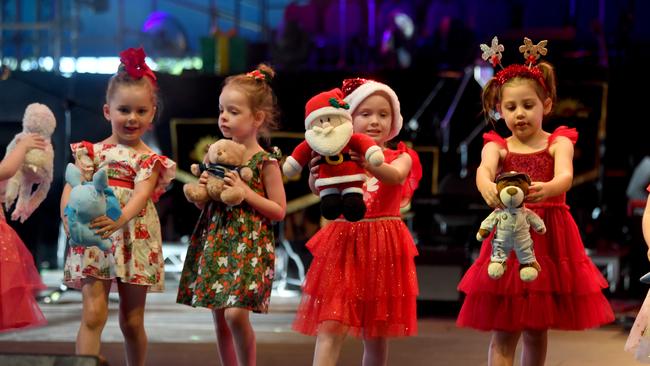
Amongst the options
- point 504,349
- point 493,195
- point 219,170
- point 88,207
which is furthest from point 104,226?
point 504,349

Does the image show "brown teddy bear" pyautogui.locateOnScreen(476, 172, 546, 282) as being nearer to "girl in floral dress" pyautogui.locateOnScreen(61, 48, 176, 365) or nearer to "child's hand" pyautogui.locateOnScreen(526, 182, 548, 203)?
"child's hand" pyautogui.locateOnScreen(526, 182, 548, 203)

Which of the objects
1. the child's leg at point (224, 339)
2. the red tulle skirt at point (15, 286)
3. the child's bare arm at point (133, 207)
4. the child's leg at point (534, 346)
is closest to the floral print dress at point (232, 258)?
the child's leg at point (224, 339)

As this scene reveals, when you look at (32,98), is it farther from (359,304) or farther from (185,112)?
(359,304)

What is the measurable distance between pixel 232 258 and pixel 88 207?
57 centimetres

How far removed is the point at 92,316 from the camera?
13.0ft

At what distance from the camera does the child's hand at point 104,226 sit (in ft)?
12.6

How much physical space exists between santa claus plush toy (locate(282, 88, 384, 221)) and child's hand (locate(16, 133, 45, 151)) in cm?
131

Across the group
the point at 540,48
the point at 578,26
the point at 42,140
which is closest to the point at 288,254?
the point at 578,26

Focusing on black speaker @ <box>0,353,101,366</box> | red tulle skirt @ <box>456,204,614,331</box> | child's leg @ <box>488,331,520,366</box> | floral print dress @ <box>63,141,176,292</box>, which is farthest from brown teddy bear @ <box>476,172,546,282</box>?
black speaker @ <box>0,353,101,366</box>

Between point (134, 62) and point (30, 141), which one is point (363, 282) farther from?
point (30, 141)

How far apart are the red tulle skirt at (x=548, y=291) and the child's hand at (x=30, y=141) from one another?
1.88m

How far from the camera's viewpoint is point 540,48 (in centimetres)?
406

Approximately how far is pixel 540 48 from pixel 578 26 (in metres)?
5.46

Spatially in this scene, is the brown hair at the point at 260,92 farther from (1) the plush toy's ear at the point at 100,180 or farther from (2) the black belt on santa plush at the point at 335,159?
(1) the plush toy's ear at the point at 100,180
